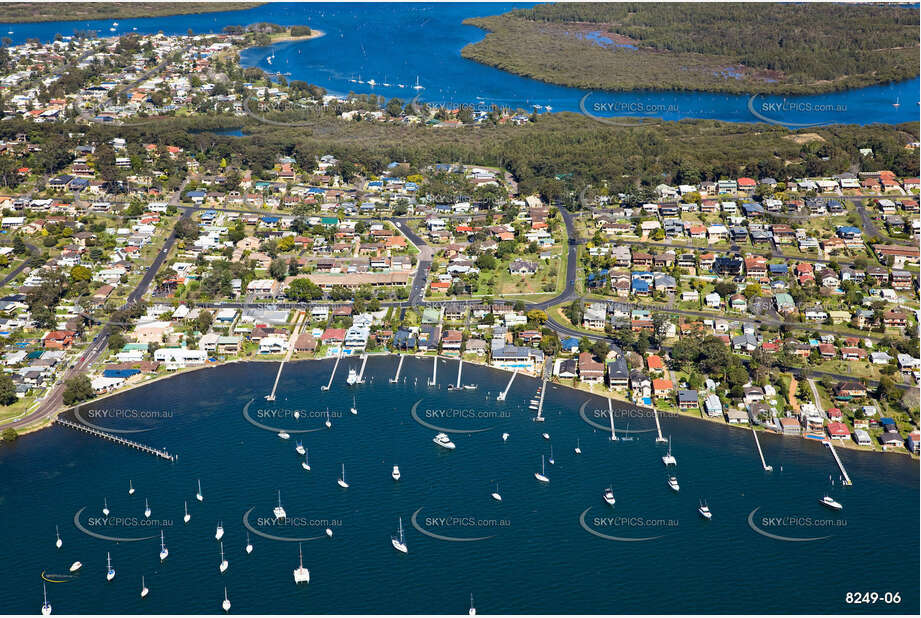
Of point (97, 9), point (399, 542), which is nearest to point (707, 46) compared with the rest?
point (97, 9)

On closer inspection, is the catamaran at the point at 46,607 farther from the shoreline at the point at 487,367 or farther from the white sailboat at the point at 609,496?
the white sailboat at the point at 609,496

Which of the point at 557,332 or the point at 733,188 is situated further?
the point at 733,188

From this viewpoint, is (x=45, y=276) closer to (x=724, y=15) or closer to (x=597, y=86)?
(x=597, y=86)

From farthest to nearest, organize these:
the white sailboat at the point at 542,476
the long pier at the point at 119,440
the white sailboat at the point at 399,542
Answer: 1. the long pier at the point at 119,440
2. the white sailboat at the point at 542,476
3. the white sailboat at the point at 399,542

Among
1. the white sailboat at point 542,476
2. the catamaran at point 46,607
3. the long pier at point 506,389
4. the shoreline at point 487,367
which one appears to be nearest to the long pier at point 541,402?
the long pier at point 506,389

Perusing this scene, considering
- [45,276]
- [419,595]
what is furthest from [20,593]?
[45,276]

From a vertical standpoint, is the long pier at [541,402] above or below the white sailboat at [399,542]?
above
